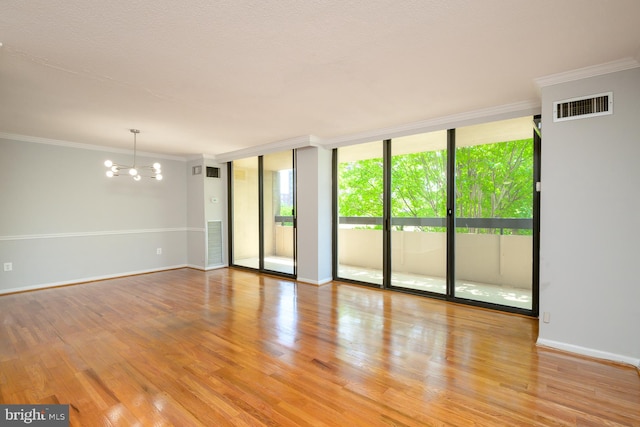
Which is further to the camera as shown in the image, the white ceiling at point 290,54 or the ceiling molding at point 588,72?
the ceiling molding at point 588,72

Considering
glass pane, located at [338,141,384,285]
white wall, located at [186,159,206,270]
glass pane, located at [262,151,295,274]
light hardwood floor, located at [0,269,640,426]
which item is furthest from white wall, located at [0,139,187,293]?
glass pane, located at [338,141,384,285]

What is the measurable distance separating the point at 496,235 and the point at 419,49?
8.89ft

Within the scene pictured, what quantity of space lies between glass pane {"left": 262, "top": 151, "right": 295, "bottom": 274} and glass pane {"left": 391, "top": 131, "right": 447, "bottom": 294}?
2013 millimetres

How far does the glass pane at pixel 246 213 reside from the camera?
6.61 m

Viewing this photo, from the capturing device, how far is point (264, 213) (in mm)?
6418

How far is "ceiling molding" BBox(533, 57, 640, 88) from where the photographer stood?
2.60 metres

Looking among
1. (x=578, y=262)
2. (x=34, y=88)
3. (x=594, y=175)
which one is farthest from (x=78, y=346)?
(x=594, y=175)

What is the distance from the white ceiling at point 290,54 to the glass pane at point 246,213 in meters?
2.57

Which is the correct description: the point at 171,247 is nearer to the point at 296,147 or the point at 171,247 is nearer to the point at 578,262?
the point at 296,147

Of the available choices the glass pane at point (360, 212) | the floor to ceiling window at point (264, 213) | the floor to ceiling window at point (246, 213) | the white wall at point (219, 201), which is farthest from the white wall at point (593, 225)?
the white wall at point (219, 201)

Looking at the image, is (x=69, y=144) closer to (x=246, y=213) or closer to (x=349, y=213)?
(x=246, y=213)

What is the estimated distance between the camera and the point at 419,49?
240cm

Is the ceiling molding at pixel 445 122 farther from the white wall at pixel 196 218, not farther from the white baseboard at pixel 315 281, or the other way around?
the white wall at pixel 196 218

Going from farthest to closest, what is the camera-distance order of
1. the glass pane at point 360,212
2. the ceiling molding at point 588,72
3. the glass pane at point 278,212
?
the glass pane at point 278,212 → the glass pane at point 360,212 → the ceiling molding at point 588,72
